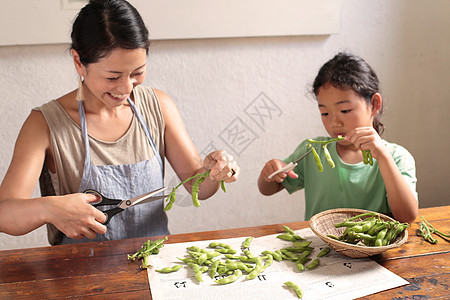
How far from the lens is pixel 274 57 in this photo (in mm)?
2809

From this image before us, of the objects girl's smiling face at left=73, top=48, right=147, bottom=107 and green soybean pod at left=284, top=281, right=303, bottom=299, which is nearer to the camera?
green soybean pod at left=284, top=281, right=303, bottom=299

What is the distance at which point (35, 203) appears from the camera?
55.7 inches

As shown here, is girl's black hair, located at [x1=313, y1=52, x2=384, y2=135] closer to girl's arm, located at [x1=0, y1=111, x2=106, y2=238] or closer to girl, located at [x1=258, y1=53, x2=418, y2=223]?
girl, located at [x1=258, y1=53, x2=418, y2=223]

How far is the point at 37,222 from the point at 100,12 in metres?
0.74

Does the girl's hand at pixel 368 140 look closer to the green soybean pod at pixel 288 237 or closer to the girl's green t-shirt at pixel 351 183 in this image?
the girl's green t-shirt at pixel 351 183

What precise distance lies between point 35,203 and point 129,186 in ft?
1.46

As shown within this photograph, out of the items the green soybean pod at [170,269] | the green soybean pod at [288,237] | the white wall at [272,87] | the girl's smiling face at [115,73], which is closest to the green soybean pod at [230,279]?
the green soybean pod at [170,269]

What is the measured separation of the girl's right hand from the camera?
1.37 metres

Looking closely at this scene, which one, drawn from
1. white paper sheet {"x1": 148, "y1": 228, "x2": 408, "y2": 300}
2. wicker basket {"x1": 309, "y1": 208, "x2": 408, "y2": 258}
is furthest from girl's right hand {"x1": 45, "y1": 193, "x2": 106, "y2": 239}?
wicker basket {"x1": 309, "y1": 208, "x2": 408, "y2": 258}

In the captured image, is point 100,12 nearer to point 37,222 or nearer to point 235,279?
point 37,222

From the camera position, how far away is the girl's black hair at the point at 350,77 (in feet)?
5.93

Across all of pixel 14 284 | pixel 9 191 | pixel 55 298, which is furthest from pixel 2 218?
pixel 55 298

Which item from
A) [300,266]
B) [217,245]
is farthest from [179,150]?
[300,266]

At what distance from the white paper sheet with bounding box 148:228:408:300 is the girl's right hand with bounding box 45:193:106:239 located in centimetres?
Result: 22
